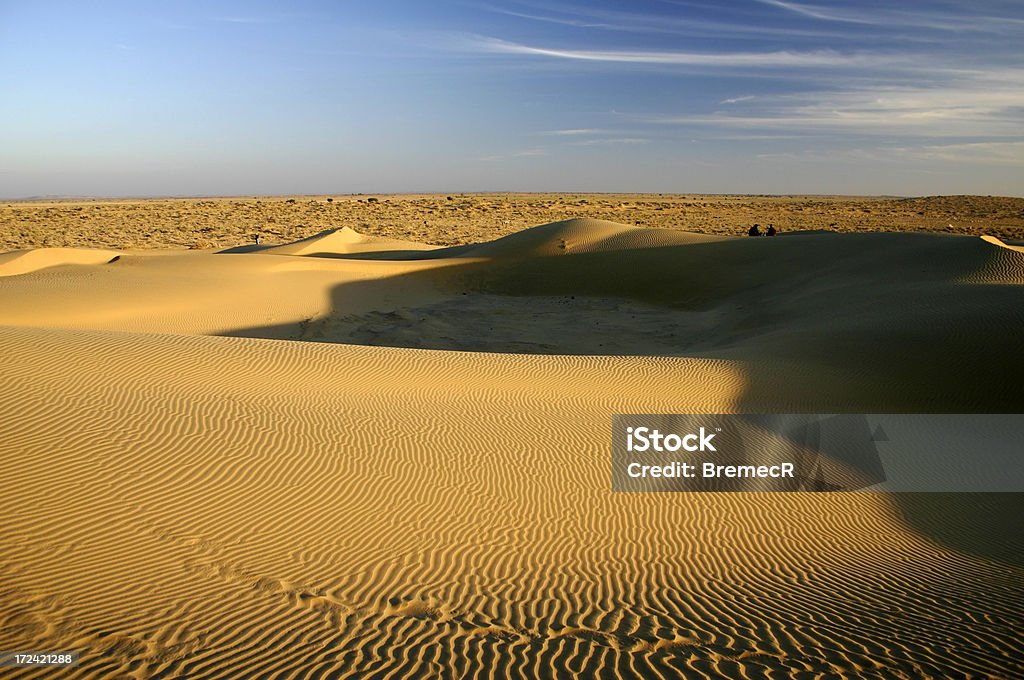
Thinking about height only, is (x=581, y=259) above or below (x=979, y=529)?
above

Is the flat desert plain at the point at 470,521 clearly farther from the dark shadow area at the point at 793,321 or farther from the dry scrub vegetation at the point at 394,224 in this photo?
the dry scrub vegetation at the point at 394,224

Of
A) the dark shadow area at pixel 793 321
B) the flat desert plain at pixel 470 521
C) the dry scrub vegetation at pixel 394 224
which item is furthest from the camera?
the dry scrub vegetation at pixel 394 224

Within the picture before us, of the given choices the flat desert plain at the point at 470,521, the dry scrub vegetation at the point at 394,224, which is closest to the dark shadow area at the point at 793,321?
the flat desert plain at the point at 470,521

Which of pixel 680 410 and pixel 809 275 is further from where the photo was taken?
pixel 809 275

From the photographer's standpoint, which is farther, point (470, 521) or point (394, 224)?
point (394, 224)

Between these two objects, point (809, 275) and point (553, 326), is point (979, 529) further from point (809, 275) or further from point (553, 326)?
point (809, 275)

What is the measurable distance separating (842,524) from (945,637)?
2.21 meters

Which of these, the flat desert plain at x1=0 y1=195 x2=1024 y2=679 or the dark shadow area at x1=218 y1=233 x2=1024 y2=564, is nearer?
the flat desert plain at x1=0 y1=195 x2=1024 y2=679

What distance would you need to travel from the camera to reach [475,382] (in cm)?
890

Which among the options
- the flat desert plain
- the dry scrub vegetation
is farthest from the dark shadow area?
the dry scrub vegetation

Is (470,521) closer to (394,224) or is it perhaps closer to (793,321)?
Result: (793,321)

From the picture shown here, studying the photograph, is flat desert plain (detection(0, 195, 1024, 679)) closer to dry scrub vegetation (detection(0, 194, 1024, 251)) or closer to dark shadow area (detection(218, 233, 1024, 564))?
dark shadow area (detection(218, 233, 1024, 564))

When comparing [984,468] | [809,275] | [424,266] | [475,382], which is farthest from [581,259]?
[984,468]

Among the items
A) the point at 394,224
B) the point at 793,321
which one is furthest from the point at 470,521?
the point at 394,224
